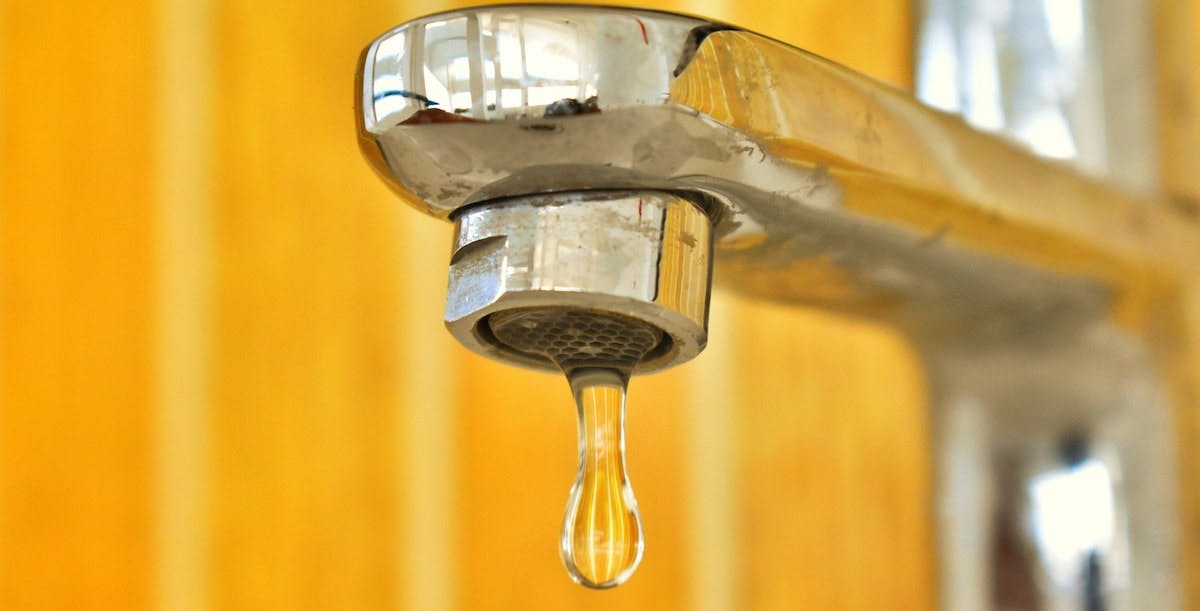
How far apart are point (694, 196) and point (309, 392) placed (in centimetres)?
30

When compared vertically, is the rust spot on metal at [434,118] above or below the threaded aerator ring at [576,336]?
above

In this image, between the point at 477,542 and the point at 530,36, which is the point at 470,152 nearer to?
the point at 530,36

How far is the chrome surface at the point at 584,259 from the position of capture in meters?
0.19

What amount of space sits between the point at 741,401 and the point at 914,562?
10 cm

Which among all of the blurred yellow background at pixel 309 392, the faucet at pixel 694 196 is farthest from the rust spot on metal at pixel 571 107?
the blurred yellow background at pixel 309 392

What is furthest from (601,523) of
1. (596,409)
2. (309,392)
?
(309,392)

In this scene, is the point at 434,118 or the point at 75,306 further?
the point at 75,306

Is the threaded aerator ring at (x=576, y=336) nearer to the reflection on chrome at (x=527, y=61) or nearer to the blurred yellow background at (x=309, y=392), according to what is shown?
the reflection on chrome at (x=527, y=61)

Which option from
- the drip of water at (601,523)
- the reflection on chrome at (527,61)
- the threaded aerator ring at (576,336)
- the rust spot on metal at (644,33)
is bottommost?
the drip of water at (601,523)

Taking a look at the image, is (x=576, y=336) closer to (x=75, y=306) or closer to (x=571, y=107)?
(x=571, y=107)

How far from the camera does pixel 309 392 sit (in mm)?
471

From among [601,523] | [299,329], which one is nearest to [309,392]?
[299,329]

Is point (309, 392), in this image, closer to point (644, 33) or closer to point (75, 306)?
point (75, 306)

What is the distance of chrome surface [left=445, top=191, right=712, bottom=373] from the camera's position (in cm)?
19
